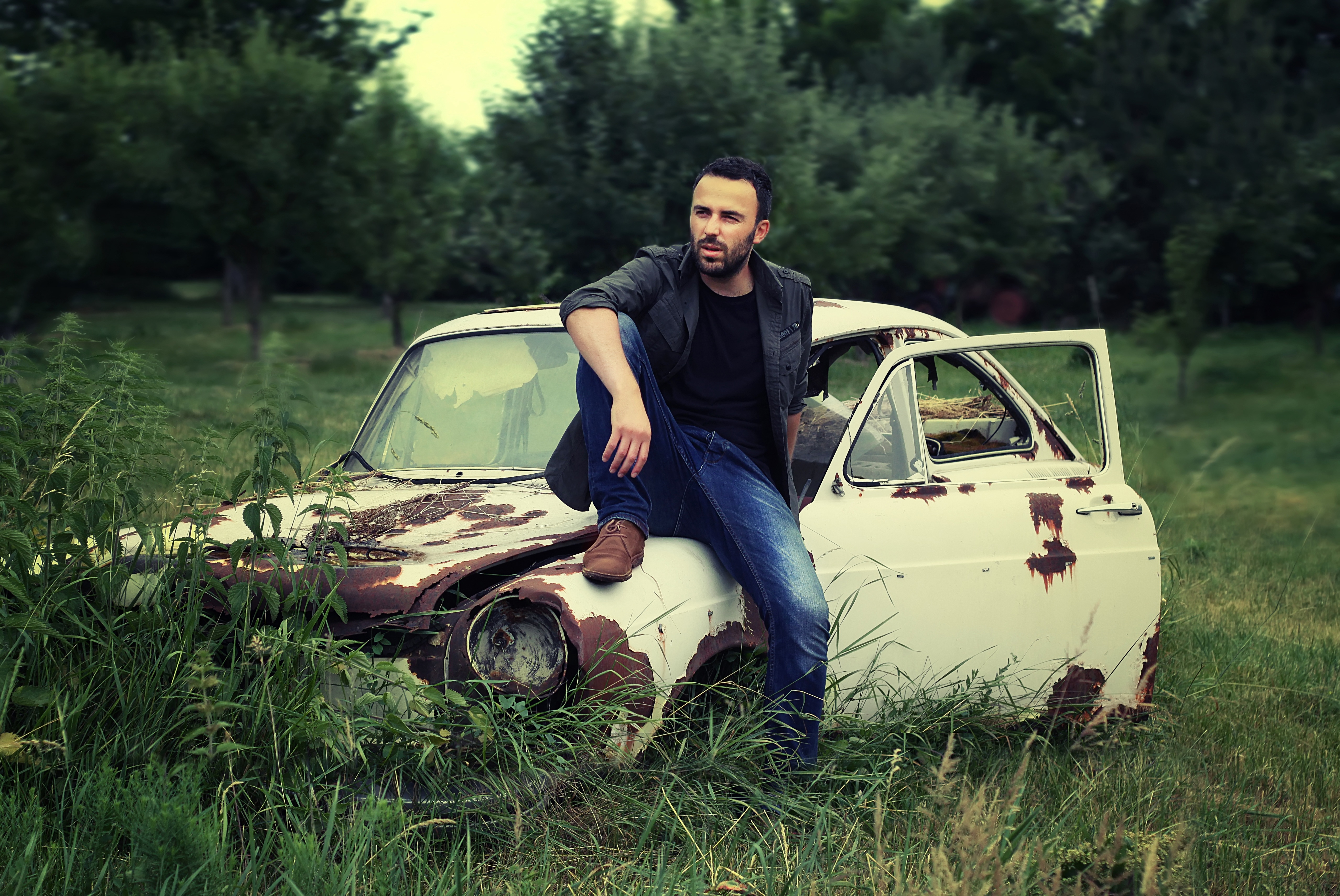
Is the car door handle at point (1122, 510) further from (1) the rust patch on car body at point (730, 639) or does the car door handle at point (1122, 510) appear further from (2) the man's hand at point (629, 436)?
(2) the man's hand at point (629, 436)

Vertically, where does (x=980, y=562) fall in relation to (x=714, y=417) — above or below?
below

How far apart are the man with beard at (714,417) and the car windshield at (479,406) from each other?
663 millimetres

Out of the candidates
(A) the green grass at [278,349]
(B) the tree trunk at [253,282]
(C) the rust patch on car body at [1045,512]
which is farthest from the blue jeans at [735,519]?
(B) the tree trunk at [253,282]

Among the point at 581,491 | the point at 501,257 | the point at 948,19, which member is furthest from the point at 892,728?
the point at 948,19

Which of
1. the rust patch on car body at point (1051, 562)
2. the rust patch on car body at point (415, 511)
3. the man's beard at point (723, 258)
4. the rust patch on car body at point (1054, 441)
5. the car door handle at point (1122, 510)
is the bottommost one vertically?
the rust patch on car body at point (1051, 562)

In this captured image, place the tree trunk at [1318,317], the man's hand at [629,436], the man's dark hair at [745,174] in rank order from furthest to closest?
the tree trunk at [1318,317] → the man's dark hair at [745,174] → the man's hand at [629,436]

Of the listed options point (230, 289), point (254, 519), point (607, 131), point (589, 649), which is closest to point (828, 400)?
point (589, 649)

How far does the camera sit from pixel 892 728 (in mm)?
3752

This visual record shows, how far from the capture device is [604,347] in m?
3.41

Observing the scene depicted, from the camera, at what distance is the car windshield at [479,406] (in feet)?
14.5

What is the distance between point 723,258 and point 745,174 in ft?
0.91

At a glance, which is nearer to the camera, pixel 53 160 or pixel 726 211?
pixel 726 211

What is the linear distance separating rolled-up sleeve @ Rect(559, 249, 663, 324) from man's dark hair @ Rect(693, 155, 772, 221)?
302mm

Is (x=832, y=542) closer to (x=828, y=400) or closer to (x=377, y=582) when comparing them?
(x=377, y=582)
